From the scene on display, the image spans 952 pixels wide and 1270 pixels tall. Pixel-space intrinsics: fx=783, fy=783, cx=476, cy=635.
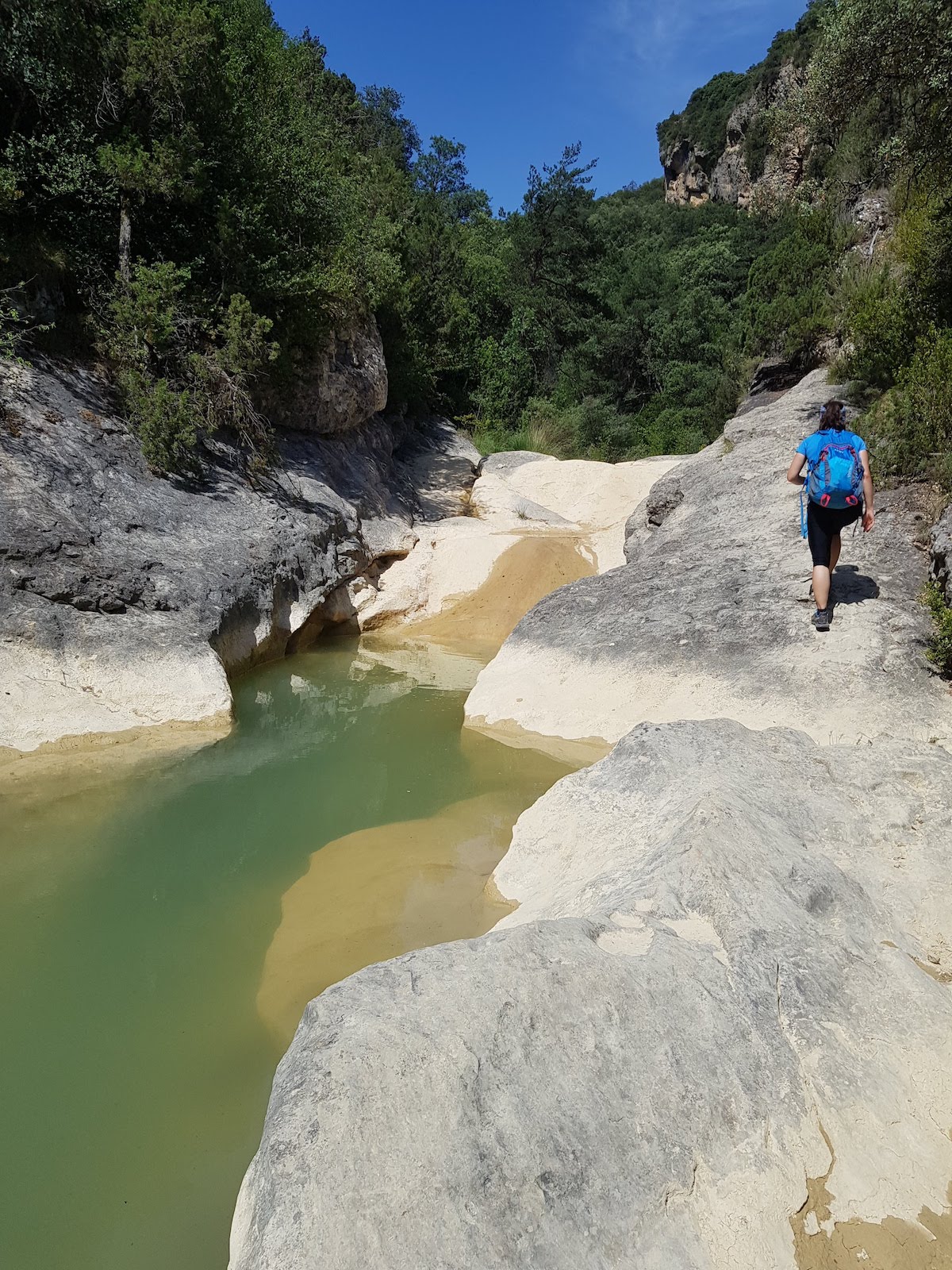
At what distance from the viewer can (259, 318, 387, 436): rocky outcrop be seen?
1366 centimetres

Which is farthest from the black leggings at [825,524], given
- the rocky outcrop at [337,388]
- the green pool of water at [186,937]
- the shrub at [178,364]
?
the rocky outcrop at [337,388]

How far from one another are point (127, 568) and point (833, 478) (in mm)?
6937

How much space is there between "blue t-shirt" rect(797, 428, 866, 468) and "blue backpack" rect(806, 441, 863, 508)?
16 mm

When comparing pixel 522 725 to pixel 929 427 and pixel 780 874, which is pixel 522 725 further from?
pixel 929 427

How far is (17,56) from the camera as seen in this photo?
9.88 meters

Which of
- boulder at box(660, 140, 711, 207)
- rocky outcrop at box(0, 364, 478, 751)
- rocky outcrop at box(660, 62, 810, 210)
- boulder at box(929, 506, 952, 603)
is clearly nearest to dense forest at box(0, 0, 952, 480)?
rocky outcrop at box(0, 364, 478, 751)

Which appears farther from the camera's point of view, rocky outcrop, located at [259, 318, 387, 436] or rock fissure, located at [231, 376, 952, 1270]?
rocky outcrop, located at [259, 318, 387, 436]

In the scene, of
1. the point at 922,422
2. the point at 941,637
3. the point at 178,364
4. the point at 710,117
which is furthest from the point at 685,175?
the point at 941,637

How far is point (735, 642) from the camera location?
7.04 meters

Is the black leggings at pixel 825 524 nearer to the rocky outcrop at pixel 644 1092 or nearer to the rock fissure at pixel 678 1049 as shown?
the rock fissure at pixel 678 1049

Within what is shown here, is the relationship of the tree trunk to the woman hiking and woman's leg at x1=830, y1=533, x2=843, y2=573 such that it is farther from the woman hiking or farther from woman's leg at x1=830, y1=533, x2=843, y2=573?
woman's leg at x1=830, y1=533, x2=843, y2=573

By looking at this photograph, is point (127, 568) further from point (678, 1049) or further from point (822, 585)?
point (678, 1049)

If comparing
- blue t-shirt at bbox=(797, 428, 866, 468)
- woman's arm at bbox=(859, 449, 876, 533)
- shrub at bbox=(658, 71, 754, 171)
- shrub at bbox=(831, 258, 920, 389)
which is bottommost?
woman's arm at bbox=(859, 449, 876, 533)

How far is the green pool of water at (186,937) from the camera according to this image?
2.86 metres
